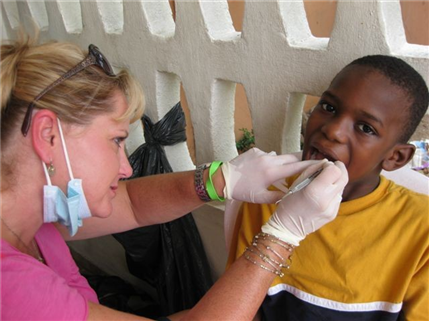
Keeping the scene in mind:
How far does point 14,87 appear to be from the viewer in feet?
3.36

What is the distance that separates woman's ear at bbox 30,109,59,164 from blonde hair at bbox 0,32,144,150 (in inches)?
1.0

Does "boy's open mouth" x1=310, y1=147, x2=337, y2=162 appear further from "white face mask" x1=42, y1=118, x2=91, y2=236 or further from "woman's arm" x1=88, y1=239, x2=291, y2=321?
"white face mask" x1=42, y1=118, x2=91, y2=236

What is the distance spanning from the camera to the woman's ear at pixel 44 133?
102 centimetres

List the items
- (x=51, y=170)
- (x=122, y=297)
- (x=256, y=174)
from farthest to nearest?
(x=122, y=297)
(x=256, y=174)
(x=51, y=170)

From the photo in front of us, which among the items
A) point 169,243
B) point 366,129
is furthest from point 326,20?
point 366,129

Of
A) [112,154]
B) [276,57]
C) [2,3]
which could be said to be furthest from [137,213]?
[2,3]

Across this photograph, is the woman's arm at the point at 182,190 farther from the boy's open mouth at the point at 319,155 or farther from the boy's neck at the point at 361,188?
the boy's neck at the point at 361,188

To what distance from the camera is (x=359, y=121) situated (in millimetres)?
1132

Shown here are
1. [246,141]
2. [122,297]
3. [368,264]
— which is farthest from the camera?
[246,141]

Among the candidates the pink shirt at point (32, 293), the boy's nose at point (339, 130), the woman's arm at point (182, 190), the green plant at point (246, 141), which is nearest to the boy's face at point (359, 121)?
the boy's nose at point (339, 130)

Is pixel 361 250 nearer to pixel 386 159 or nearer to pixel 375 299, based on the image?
pixel 375 299

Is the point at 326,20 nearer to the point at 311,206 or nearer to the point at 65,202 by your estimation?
the point at 311,206

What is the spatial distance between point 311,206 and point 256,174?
0.89ft

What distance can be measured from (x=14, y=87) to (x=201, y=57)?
2.72 feet
